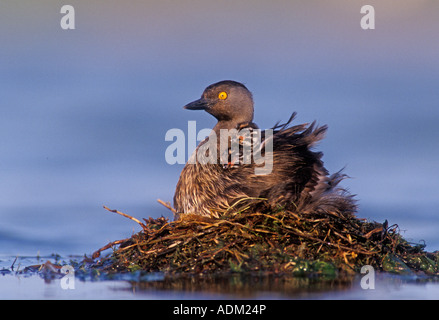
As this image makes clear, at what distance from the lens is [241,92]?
32.1 feet

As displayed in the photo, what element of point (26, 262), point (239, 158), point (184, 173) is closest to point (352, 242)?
point (239, 158)

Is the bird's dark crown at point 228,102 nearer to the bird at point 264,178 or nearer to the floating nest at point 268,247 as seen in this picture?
the bird at point 264,178

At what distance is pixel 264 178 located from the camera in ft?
27.3

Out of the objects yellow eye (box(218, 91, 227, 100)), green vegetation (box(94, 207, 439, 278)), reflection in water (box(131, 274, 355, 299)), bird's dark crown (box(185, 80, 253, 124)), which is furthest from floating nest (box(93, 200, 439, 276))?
yellow eye (box(218, 91, 227, 100))

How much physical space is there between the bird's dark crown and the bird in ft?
1.96

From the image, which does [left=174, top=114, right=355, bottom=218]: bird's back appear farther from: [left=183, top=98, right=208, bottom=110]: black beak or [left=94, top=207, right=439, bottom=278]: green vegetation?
[left=183, top=98, right=208, bottom=110]: black beak

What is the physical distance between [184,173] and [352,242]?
8.69ft

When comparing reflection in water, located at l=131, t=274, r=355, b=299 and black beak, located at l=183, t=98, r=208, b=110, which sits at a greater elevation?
black beak, located at l=183, t=98, r=208, b=110

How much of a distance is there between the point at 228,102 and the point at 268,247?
2971 mm

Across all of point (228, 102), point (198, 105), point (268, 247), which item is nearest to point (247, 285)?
point (268, 247)

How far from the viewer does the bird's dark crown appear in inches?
385

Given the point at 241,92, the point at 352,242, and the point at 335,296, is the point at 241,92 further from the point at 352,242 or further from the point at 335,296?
the point at 335,296

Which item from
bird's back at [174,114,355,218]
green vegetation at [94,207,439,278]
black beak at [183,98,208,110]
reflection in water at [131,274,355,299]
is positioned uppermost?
black beak at [183,98,208,110]

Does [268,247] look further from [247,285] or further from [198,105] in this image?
[198,105]
